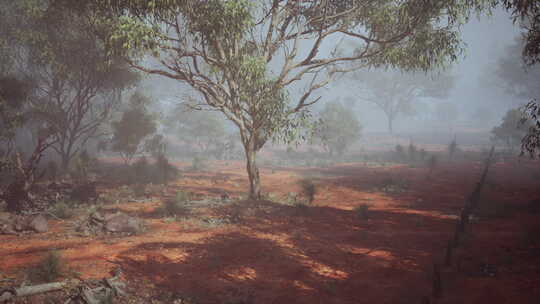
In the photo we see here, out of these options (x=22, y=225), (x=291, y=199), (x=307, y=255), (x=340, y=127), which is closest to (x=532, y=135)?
(x=307, y=255)

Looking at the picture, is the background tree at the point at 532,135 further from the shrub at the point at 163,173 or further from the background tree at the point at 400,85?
the background tree at the point at 400,85

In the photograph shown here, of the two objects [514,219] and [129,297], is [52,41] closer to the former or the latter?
[129,297]

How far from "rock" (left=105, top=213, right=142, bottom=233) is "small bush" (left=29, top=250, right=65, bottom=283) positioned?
3.44 m

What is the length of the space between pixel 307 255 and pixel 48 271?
5.34m

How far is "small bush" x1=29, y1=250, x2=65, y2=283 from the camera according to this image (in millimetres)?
5227

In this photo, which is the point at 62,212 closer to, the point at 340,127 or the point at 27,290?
the point at 27,290

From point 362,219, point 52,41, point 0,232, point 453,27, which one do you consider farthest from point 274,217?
point 52,41

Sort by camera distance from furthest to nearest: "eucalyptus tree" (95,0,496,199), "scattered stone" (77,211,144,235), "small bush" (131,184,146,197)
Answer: "small bush" (131,184,146,197)
"eucalyptus tree" (95,0,496,199)
"scattered stone" (77,211,144,235)

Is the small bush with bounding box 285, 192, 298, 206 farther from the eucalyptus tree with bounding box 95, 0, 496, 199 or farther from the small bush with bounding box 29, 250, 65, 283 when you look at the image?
the small bush with bounding box 29, 250, 65, 283

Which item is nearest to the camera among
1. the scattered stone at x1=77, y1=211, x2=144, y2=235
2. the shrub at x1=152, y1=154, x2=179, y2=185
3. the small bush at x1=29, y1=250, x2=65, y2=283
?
the small bush at x1=29, y1=250, x2=65, y2=283

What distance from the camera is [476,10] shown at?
10.8 metres

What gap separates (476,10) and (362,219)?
8.79 metres

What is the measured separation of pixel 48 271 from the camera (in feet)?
17.3

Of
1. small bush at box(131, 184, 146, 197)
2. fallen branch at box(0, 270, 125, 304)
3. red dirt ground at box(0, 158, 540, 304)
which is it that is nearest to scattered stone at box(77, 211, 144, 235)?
red dirt ground at box(0, 158, 540, 304)
